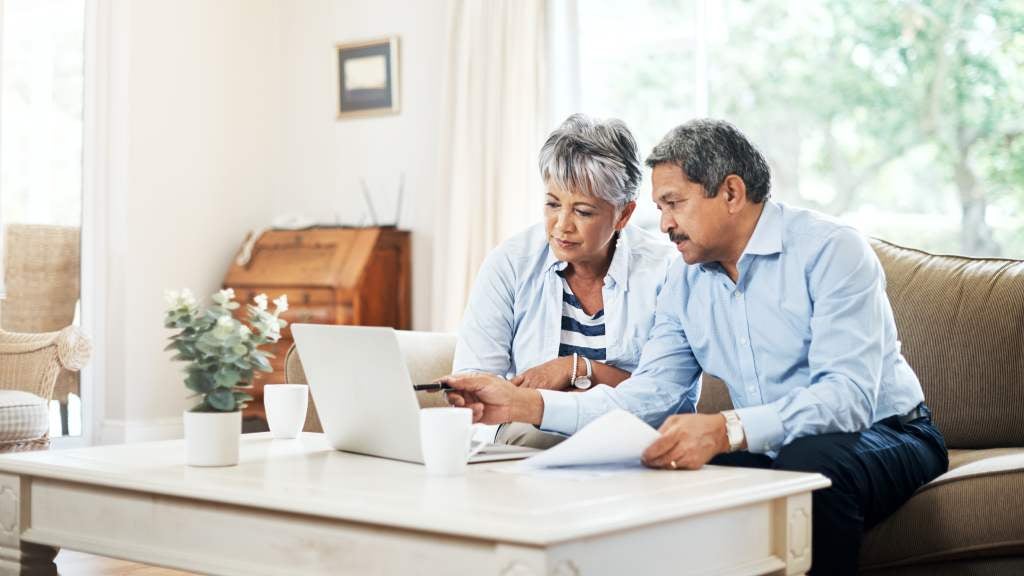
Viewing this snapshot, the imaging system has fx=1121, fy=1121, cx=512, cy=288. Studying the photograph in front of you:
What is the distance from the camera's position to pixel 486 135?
4.57 m

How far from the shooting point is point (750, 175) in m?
1.98

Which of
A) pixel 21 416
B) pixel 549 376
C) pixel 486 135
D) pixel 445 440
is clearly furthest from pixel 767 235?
pixel 486 135

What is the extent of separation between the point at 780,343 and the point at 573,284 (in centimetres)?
54

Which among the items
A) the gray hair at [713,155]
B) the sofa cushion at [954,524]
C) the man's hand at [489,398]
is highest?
the gray hair at [713,155]

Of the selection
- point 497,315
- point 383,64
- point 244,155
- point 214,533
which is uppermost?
point 383,64

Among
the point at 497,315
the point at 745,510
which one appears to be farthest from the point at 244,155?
the point at 745,510

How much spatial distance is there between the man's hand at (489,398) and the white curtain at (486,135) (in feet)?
8.52

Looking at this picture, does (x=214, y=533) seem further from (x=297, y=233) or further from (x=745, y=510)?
(x=297, y=233)

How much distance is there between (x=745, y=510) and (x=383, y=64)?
12.8 ft

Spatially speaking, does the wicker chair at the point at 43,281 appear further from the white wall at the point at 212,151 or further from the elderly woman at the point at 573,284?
the elderly woman at the point at 573,284

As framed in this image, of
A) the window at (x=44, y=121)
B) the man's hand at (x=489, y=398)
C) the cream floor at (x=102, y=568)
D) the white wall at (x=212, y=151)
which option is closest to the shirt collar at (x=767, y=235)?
the man's hand at (x=489, y=398)

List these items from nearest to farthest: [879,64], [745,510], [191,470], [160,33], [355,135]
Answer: [745,510] < [191,470] < [160,33] < [355,135] < [879,64]

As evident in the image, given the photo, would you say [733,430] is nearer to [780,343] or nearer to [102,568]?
[780,343]

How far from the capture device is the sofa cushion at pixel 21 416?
3182mm
